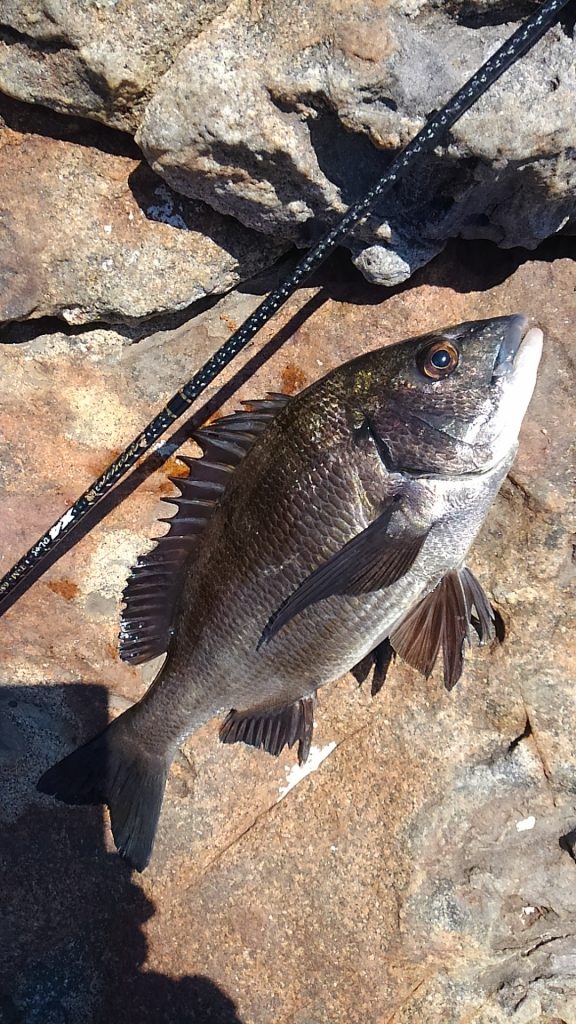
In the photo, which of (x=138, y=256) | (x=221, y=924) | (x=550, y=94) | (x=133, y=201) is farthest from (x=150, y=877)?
(x=550, y=94)

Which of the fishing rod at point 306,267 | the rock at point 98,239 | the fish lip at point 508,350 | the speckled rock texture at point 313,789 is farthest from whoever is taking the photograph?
the speckled rock texture at point 313,789

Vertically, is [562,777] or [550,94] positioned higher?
[550,94]

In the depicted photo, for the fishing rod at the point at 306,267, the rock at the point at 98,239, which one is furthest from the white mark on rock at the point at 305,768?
the rock at the point at 98,239

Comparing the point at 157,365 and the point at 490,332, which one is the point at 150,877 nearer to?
the point at 157,365

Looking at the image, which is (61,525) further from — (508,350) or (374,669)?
(508,350)

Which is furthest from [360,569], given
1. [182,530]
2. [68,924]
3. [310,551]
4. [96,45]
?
[68,924]

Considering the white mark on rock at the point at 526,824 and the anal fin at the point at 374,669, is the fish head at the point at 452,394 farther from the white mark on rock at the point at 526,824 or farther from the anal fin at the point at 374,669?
the white mark on rock at the point at 526,824

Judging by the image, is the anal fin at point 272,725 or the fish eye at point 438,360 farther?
the anal fin at point 272,725
